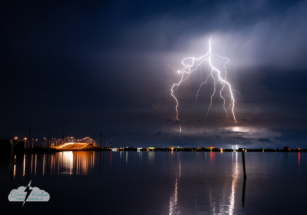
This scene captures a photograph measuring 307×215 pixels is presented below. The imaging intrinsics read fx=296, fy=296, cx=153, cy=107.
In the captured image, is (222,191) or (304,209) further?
(222,191)

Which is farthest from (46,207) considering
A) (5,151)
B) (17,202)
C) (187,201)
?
(5,151)

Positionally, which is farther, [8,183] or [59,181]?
[59,181]

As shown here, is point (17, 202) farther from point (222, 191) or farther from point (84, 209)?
point (222, 191)

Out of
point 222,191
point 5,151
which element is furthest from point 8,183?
point 5,151

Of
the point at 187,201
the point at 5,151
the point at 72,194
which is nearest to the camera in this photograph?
the point at 187,201

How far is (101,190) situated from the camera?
24.3 metres

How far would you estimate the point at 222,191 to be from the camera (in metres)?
24.8

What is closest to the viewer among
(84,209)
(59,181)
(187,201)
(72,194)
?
(84,209)

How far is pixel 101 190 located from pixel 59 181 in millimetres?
6749

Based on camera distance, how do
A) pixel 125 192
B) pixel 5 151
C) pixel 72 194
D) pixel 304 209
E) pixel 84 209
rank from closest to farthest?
1. pixel 84 209
2. pixel 304 209
3. pixel 72 194
4. pixel 125 192
5. pixel 5 151

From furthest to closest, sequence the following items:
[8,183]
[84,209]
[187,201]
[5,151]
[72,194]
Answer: [5,151] < [8,183] < [72,194] < [187,201] < [84,209]

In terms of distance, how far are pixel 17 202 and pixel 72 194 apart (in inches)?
175

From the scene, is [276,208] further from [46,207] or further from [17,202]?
[17,202]

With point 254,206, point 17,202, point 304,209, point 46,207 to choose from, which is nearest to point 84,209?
point 46,207
